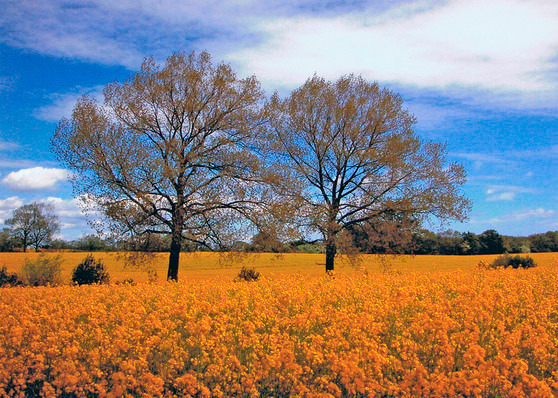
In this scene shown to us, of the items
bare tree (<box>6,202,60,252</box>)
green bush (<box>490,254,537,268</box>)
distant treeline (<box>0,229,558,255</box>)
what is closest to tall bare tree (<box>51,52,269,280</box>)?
distant treeline (<box>0,229,558,255</box>)

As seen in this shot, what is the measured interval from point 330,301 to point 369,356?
158 inches

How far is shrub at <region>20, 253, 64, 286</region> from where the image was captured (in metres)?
19.5

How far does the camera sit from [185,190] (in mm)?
17594

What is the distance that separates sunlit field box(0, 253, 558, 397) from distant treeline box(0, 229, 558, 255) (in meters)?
8.20

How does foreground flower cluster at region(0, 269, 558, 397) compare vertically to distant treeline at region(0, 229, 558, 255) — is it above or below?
below

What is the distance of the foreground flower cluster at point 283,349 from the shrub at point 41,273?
11360 millimetres

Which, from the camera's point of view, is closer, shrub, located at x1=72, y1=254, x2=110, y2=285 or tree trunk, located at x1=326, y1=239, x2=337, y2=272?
shrub, located at x1=72, y1=254, x2=110, y2=285

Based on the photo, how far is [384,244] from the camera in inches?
A: 771

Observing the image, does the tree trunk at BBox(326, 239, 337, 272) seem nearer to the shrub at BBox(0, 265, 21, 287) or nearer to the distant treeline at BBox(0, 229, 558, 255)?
the distant treeline at BBox(0, 229, 558, 255)

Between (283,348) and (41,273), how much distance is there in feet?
59.6

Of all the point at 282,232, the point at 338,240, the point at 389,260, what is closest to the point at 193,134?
the point at 282,232

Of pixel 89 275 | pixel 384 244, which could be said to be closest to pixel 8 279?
pixel 89 275

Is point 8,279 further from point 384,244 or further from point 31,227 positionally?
point 31,227

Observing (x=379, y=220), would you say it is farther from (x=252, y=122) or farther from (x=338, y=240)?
(x=252, y=122)
